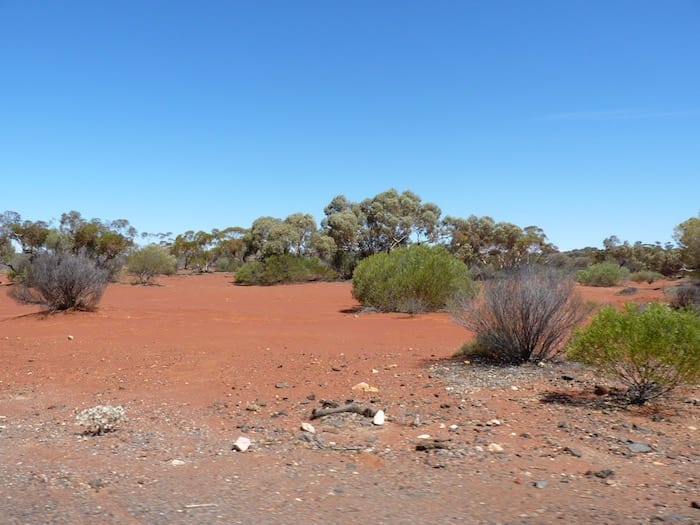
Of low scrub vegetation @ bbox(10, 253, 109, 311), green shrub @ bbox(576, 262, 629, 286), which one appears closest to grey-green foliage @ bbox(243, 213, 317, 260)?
green shrub @ bbox(576, 262, 629, 286)

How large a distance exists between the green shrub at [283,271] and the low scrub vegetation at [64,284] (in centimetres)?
2482

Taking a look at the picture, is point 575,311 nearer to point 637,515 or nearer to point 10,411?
point 637,515

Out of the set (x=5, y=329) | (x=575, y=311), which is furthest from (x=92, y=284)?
(x=575, y=311)

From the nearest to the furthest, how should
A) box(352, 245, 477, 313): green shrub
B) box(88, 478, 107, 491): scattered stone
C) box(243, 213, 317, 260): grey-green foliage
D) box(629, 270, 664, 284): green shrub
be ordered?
box(88, 478, 107, 491): scattered stone, box(352, 245, 477, 313): green shrub, box(629, 270, 664, 284): green shrub, box(243, 213, 317, 260): grey-green foliage

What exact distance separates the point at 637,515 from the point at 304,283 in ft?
134

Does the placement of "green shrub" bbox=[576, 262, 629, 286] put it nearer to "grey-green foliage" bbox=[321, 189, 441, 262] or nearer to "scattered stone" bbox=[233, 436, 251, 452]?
"grey-green foliage" bbox=[321, 189, 441, 262]

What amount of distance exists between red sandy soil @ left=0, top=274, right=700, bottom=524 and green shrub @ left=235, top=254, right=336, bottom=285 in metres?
33.1

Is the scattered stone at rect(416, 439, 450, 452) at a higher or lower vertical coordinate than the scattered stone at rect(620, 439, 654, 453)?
lower

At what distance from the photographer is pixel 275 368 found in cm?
1009

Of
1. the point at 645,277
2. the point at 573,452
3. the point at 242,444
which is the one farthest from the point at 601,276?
the point at 242,444

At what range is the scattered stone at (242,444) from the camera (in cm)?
578

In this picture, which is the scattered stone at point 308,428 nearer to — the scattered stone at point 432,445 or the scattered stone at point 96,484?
the scattered stone at point 432,445

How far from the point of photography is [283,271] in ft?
150

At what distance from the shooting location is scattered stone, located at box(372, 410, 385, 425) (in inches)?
262
